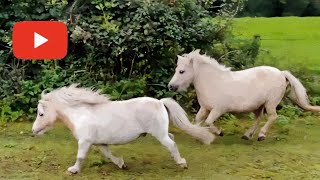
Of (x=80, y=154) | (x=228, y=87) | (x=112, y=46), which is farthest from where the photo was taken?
(x=112, y=46)

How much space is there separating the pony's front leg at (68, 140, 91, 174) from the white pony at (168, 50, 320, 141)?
1.45 m

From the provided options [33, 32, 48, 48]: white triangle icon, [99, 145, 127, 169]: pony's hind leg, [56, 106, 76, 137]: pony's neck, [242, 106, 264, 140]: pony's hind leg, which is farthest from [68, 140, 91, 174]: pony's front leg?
[33, 32, 48, 48]: white triangle icon

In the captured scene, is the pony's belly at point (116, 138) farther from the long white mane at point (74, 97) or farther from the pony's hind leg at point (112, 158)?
the long white mane at point (74, 97)

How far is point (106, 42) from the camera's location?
7328mm

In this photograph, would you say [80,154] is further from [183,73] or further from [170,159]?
[183,73]

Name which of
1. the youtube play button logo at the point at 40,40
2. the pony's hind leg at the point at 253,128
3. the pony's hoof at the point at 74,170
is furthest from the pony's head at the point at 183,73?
the youtube play button logo at the point at 40,40

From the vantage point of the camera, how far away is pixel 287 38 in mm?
12164

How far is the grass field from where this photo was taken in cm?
530

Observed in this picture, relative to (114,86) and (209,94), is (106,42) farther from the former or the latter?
(209,94)

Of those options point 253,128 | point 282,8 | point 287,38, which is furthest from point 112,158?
point 282,8

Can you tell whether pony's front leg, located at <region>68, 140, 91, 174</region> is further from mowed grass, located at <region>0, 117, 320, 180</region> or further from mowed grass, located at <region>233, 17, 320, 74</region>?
mowed grass, located at <region>233, 17, 320, 74</region>

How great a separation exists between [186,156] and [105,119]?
1.02 m

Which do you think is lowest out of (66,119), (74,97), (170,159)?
(170,159)

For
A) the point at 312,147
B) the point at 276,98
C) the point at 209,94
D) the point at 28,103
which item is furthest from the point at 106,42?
the point at 312,147
